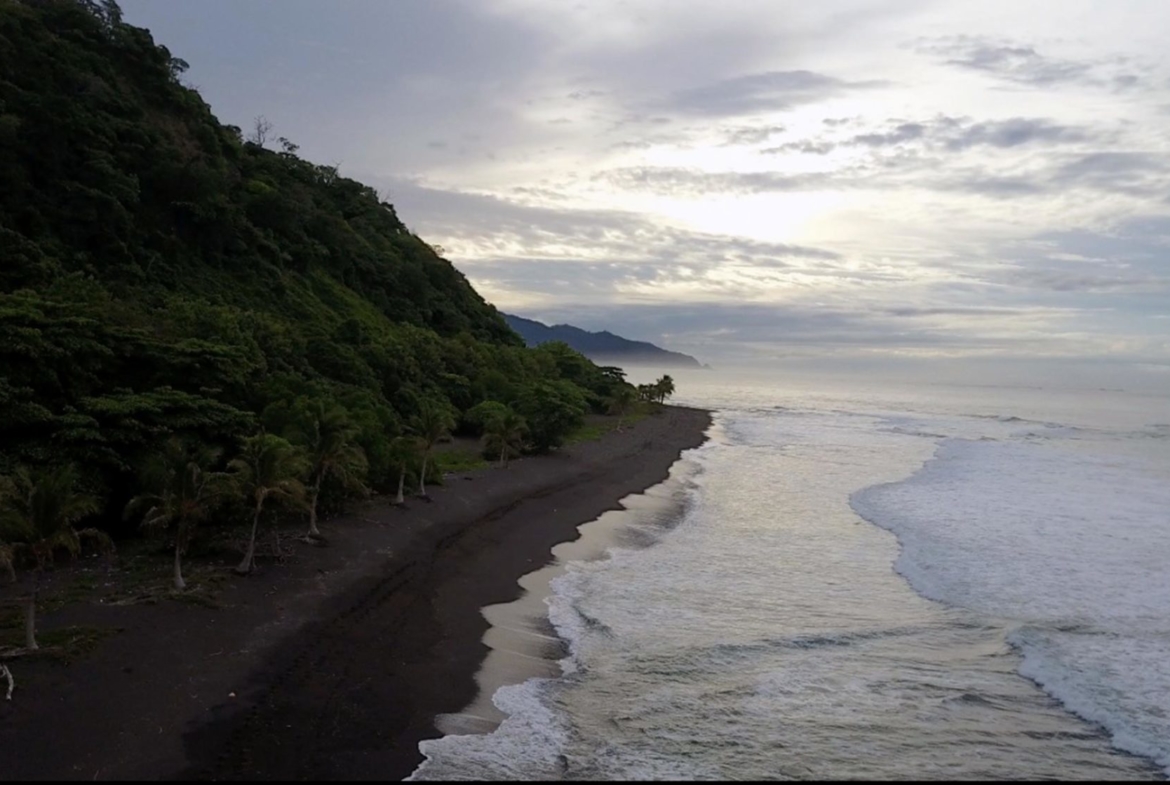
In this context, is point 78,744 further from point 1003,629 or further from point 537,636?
point 1003,629

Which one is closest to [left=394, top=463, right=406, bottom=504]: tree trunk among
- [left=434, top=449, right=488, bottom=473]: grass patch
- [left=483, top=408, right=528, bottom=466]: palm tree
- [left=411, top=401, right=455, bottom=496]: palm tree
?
[left=411, top=401, right=455, bottom=496]: palm tree

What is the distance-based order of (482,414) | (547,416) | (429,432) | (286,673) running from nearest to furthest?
(286,673) < (429,432) < (482,414) < (547,416)

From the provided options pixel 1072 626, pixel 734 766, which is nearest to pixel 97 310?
pixel 734 766

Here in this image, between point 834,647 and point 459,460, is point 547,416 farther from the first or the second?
point 834,647

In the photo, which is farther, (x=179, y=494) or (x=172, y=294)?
→ (x=172, y=294)

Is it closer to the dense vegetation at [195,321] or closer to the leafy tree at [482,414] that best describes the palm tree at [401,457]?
the dense vegetation at [195,321]

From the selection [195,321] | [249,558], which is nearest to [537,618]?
[249,558]

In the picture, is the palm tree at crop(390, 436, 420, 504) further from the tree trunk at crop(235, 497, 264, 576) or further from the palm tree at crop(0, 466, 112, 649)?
the palm tree at crop(0, 466, 112, 649)
